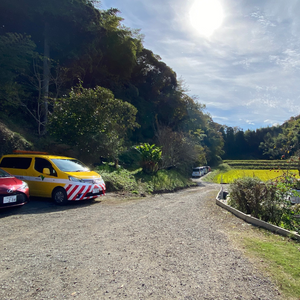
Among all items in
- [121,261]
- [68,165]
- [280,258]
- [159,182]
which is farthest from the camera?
[159,182]

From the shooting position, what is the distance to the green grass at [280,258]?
3254mm

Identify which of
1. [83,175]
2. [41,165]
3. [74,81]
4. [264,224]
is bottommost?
[264,224]

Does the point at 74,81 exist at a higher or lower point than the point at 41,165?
higher

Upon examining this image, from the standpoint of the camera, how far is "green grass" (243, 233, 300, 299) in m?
3.25

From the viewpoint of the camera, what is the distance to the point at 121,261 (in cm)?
392

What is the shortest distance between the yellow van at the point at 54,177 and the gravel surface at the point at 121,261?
1968mm

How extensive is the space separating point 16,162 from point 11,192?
2.84 metres

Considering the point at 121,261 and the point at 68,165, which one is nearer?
the point at 121,261

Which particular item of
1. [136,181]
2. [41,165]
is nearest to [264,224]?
[41,165]

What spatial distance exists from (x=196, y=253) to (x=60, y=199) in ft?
19.6

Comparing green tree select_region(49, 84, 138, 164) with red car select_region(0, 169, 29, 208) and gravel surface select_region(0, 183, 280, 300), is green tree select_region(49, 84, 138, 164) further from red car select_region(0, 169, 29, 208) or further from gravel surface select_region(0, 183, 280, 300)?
gravel surface select_region(0, 183, 280, 300)

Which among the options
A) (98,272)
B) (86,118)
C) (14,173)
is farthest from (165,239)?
(86,118)

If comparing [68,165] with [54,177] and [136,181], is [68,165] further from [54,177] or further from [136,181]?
[136,181]

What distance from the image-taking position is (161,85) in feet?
110
